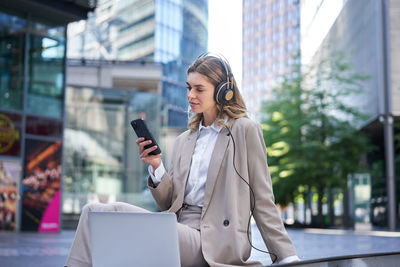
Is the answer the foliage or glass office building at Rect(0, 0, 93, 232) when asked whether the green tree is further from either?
glass office building at Rect(0, 0, 93, 232)

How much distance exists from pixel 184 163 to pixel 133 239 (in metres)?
0.75

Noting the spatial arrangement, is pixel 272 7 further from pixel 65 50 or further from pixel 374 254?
pixel 374 254

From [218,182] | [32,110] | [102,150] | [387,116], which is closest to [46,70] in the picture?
[32,110]

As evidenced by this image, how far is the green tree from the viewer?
88.7ft

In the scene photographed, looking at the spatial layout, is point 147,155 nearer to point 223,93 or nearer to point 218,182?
point 218,182

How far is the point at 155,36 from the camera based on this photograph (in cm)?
3881

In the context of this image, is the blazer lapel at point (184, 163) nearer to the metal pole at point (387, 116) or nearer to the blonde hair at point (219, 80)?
the blonde hair at point (219, 80)

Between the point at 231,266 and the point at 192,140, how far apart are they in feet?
2.65

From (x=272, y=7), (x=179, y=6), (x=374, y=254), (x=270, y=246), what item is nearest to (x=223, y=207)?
(x=270, y=246)

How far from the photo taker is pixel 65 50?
18.6m

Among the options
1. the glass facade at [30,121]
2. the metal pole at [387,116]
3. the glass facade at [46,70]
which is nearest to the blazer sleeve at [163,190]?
the glass facade at [30,121]

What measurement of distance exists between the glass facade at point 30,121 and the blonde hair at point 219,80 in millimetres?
15022

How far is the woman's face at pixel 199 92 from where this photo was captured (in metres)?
3.03

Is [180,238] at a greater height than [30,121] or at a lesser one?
lesser
